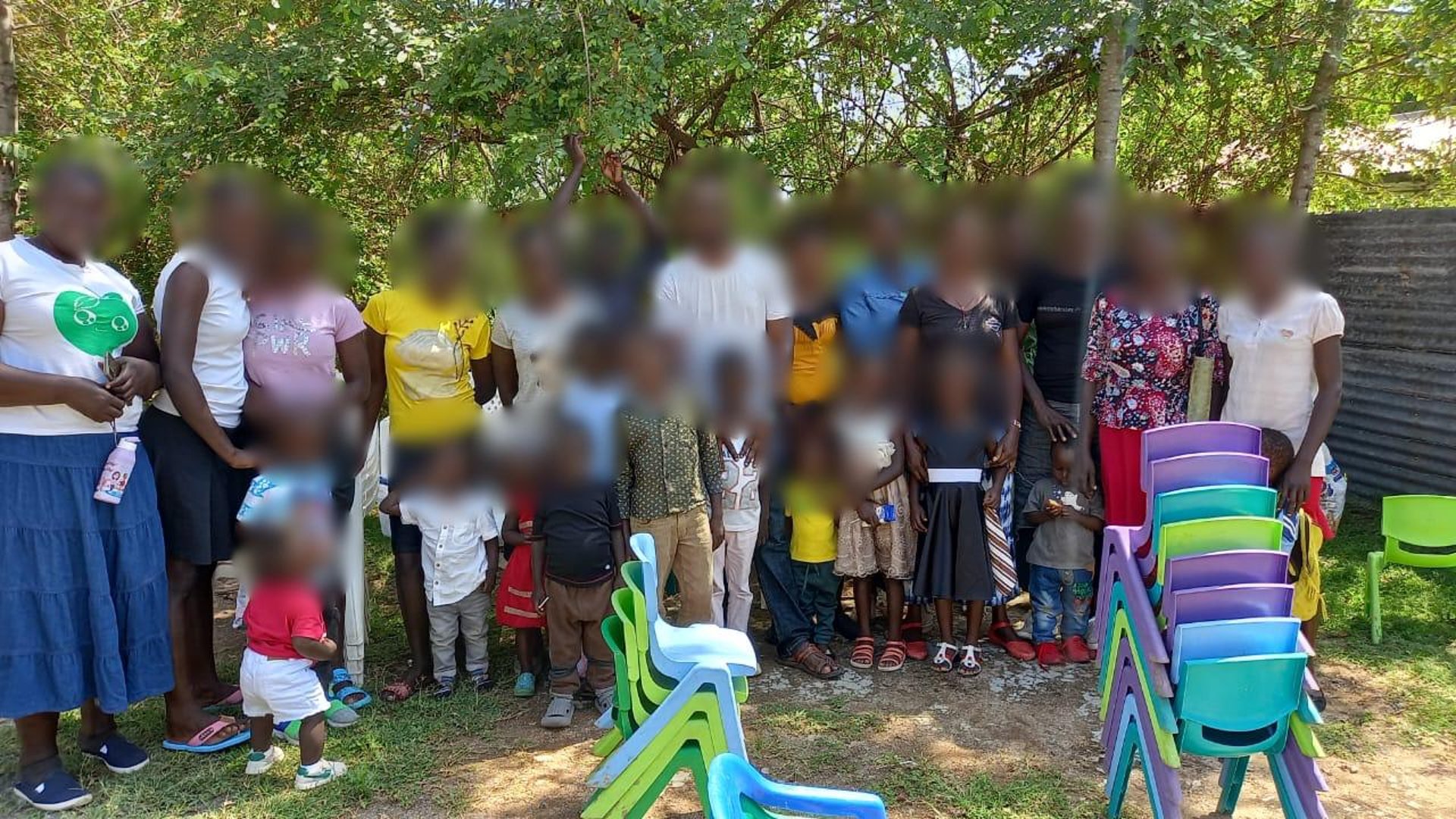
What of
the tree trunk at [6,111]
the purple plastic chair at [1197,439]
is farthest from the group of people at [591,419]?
the tree trunk at [6,111]

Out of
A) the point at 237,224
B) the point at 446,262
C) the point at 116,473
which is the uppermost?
the point at 237,224

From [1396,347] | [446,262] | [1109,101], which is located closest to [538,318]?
[446,262]

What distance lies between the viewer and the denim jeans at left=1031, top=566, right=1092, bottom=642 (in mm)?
4102

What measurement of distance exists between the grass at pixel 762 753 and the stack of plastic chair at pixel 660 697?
2.22 feet

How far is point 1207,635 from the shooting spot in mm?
2393

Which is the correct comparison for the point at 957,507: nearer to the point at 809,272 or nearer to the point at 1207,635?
the point at 809,272

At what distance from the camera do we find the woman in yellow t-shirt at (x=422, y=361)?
11.7 feet

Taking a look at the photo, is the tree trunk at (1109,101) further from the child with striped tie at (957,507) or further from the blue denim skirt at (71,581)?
the blue denim skirt at (71,581)

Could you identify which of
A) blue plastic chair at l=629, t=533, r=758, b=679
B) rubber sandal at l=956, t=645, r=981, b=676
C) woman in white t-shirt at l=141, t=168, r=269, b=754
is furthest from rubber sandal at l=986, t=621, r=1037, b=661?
woman in white t-shirt at l=141, t=168, r=269, b=754

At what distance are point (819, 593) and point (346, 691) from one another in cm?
193

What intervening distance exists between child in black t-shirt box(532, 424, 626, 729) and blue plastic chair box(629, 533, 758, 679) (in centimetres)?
80

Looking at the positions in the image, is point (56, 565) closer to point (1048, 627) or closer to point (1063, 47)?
point (1048, 627)

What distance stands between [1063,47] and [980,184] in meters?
0.94

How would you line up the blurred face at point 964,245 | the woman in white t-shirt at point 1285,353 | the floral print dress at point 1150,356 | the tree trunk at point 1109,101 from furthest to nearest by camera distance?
1. the tree trunk at point 1109,101
2. the blurred face at point 964,245
3. the floral print dress at point 1150,356
4. the woman in white t-shirt at point 1285,353
